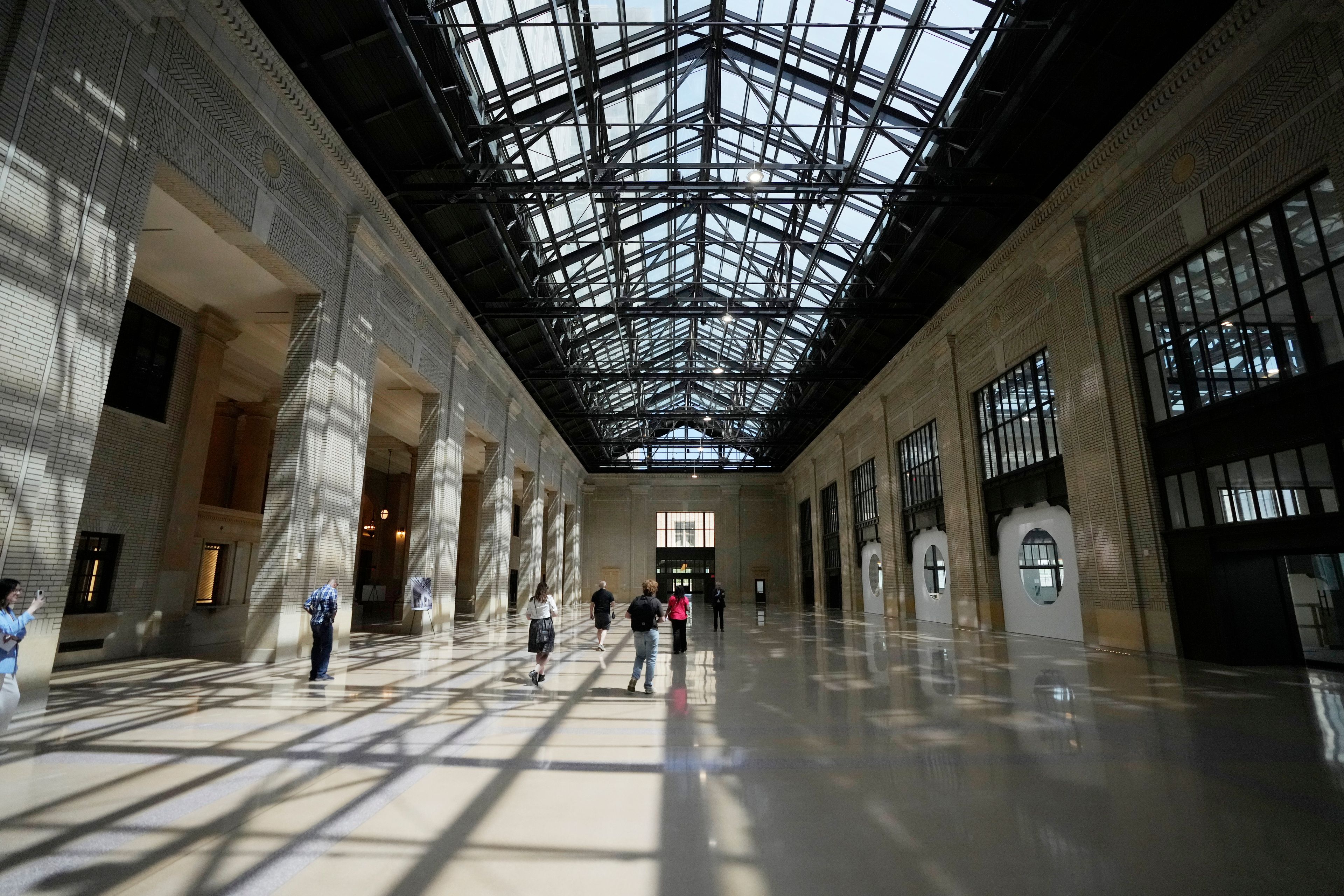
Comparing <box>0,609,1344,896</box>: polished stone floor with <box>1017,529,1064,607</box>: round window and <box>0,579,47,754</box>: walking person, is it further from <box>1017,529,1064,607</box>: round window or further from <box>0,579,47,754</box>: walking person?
<box>1017,529,1064,607</box>: round window

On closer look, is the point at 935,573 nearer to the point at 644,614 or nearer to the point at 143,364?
the point at 644,614

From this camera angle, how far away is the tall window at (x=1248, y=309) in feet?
31.5

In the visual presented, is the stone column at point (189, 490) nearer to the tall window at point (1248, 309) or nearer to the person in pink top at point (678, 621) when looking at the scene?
the person in pink top at point (678, 621)

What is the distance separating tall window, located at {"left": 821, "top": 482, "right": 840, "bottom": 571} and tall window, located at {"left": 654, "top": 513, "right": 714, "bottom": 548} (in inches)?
420

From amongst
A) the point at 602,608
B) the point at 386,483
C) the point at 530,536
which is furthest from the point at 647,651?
the point at 386,483

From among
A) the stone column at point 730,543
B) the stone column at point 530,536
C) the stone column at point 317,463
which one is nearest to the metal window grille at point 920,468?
the stone column at point 530,536

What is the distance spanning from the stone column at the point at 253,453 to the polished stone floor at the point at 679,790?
37.2 feet

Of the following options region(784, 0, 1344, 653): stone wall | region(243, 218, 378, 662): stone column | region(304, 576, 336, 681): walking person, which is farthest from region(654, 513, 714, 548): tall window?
region(304, 576, 336, 681): walking person

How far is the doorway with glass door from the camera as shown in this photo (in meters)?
47.2

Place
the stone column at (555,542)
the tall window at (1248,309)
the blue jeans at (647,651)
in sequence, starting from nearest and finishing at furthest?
the blue jeans at (647,651) → the tall window at (1248,309) → the stone column at (555,542)

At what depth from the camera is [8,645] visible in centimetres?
569

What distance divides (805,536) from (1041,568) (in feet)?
86.9

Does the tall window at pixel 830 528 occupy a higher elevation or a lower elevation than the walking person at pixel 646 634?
higher

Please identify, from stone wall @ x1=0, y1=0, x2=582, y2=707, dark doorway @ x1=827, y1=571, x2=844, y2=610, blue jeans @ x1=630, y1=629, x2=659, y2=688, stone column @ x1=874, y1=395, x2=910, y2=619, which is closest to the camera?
stone wall @ x1=0, y1=0, x2=582, y2=707
